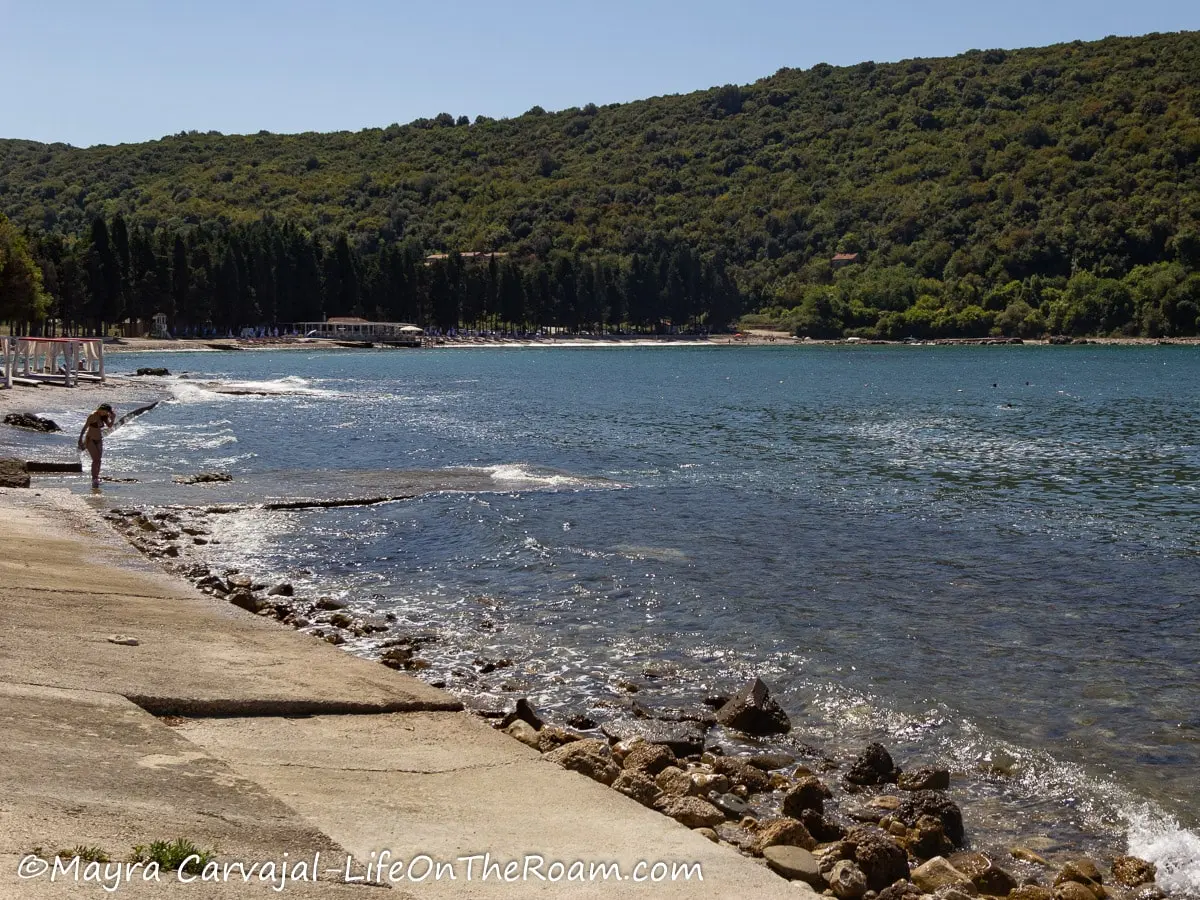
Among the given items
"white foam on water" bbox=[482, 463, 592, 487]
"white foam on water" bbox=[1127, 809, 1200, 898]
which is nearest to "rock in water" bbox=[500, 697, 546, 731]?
"white foam on water" bbox=[1127, 809, 1200, 898]

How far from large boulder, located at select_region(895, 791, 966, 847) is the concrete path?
6.97ft

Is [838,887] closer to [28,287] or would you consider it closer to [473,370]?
[28,287]

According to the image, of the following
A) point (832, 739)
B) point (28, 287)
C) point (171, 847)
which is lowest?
point (832, 739)

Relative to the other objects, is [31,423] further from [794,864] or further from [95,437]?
[794,864]

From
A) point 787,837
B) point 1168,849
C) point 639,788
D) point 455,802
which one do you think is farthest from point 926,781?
point 455,802

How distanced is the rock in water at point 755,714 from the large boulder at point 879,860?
11.9 feet

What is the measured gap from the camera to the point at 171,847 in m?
6.82

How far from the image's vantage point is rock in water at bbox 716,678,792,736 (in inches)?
504

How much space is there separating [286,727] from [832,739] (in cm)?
555

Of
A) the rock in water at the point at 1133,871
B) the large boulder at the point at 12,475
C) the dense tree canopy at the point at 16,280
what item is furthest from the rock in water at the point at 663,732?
the dense tree canopy at the point at 16,280

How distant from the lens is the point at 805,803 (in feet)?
33.4

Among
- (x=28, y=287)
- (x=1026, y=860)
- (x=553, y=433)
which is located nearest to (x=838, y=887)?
(x=1026, y=860)

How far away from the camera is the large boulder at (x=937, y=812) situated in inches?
395

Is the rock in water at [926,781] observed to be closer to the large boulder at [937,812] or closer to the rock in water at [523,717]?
the large boulder at [937,812]
